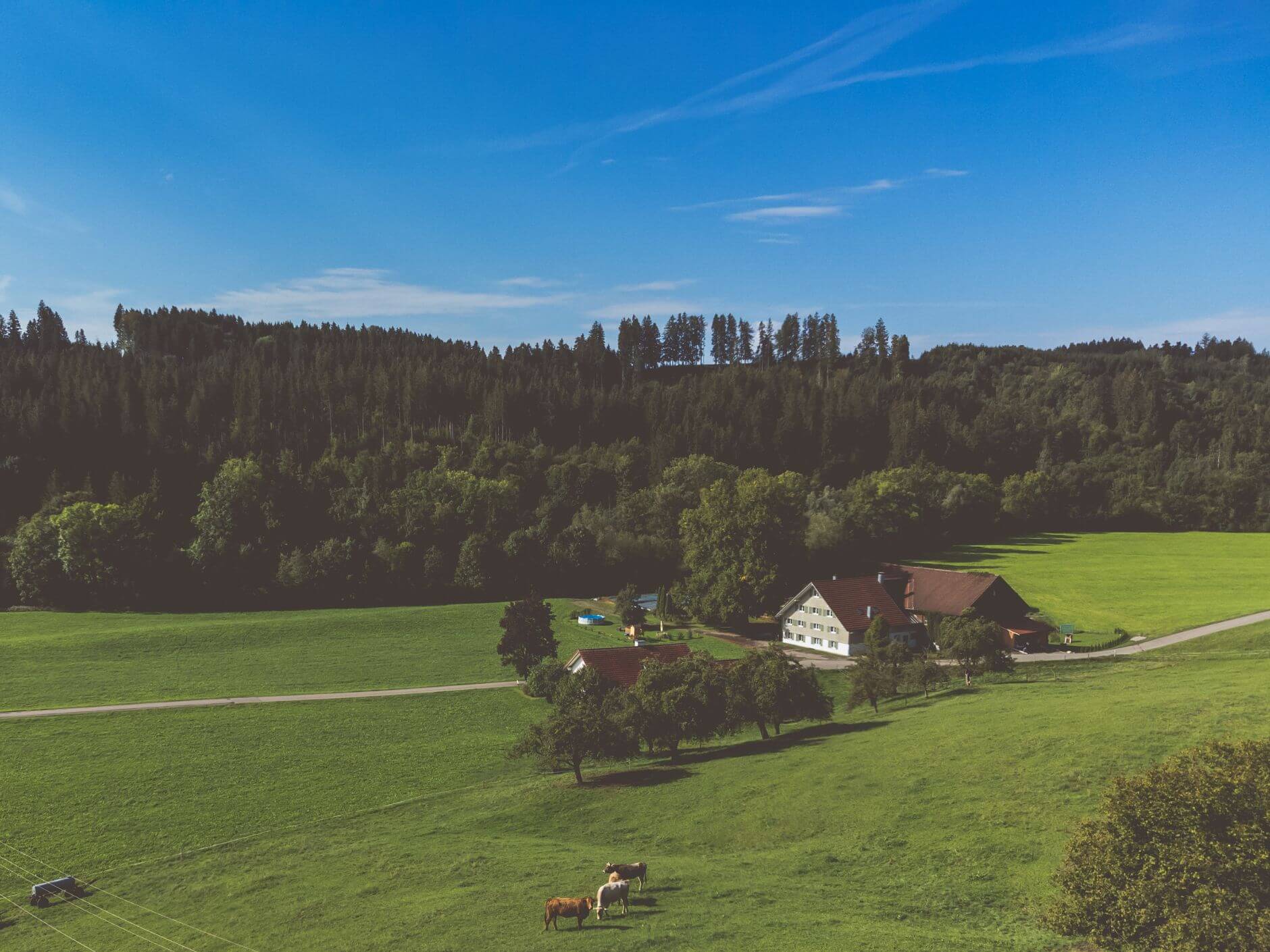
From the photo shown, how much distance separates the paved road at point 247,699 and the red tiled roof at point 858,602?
109 feet

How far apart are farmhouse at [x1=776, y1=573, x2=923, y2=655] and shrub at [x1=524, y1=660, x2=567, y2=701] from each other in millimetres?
30649

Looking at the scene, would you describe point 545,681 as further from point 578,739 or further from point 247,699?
point 247,699

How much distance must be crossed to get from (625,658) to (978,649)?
24909 millimetres

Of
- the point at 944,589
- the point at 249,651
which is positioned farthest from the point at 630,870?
the point at 944,589

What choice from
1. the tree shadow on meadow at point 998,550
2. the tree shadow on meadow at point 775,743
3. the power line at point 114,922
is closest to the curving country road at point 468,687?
the tree shadow on meadow at point 775,743

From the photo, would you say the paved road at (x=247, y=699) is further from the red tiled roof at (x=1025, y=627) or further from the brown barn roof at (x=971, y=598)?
the red tiled roof at (x=1025, y=627)

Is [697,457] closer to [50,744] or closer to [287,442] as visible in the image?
[287,442]

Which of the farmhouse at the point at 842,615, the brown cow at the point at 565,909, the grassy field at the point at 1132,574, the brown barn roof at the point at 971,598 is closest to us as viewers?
the brown cow at the point at 565,909

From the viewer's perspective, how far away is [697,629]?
83.4m

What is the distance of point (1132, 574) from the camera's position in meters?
100

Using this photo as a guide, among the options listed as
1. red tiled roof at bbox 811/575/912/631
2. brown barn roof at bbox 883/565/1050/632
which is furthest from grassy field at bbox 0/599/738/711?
brown barn roof at bbox 883/565/1050/632

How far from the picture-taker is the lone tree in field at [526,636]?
59688 millimetres

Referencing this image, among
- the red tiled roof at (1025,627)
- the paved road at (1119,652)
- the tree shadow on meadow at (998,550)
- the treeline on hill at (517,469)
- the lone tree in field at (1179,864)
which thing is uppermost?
the treeline on hill at (517,469)

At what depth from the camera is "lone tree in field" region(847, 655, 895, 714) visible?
154 ft
